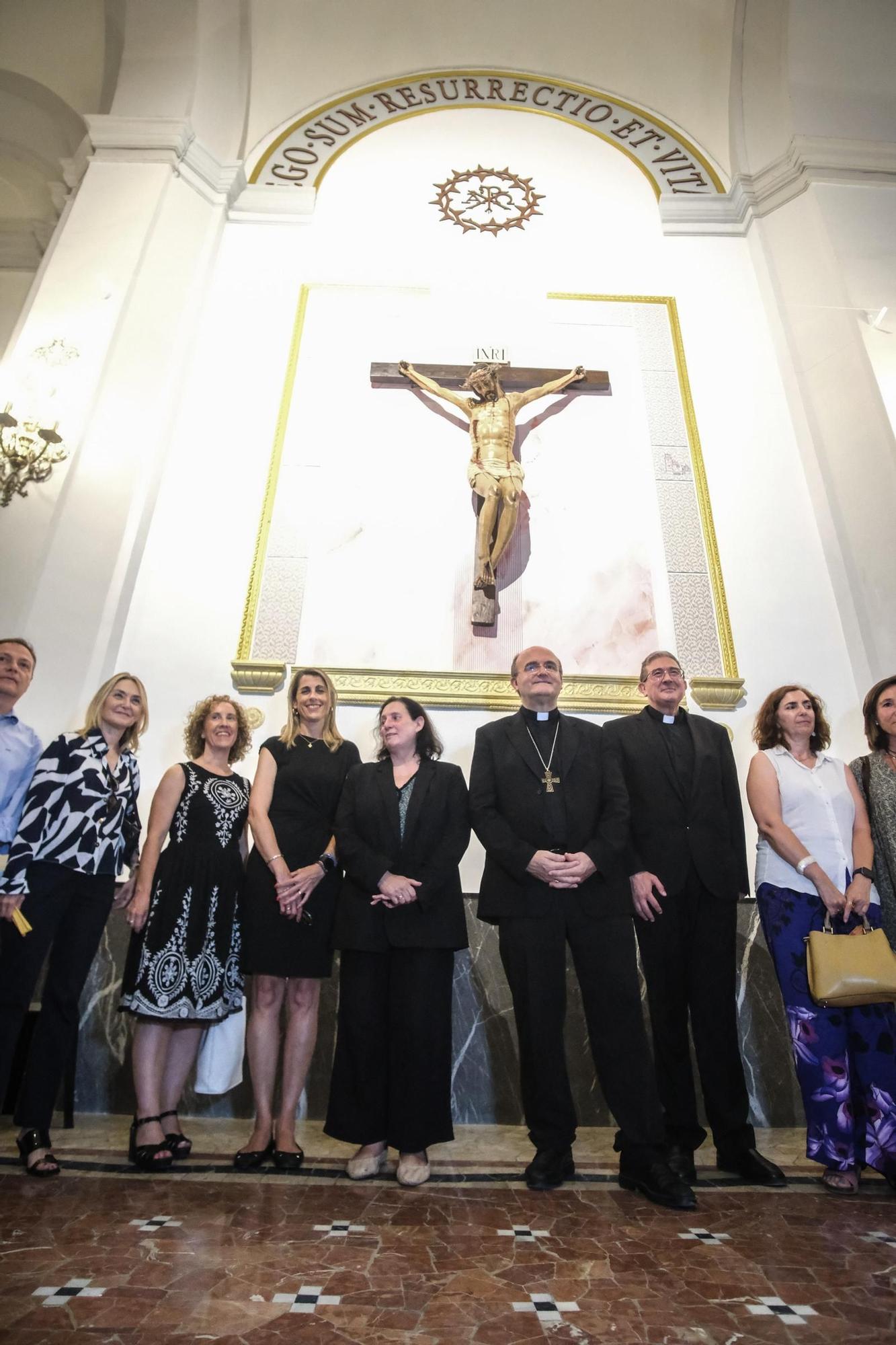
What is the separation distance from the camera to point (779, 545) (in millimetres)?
4543

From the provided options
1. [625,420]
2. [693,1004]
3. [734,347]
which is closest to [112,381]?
[625,420]

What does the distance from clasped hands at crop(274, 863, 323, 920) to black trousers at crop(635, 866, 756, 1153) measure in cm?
103

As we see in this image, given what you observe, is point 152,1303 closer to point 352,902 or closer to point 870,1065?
point 352,902

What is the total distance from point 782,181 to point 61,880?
596 centimetres

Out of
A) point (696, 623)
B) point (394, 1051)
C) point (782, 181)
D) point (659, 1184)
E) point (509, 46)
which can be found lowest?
point (659, 1184)

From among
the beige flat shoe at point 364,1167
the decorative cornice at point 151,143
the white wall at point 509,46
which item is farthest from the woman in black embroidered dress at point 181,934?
the white wall at point 509,46

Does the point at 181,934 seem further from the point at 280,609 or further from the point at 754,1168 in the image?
the point at 280,609

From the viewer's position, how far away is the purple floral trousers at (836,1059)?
2.37m

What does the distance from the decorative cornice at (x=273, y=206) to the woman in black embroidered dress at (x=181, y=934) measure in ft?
13.7

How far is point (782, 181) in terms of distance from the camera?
18.1 feet

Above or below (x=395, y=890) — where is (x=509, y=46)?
above

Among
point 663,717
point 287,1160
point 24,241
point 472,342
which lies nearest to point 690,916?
point 663,717

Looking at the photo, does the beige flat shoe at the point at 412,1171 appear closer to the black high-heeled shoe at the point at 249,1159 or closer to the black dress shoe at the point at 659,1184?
the black high-heeled shoe at the point at 249,1159

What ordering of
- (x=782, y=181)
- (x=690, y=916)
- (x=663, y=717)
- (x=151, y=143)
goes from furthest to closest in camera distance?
(x=782, y=181) < (x=151, y=143) < (x=663, y=717) < (x=690, y=916)
